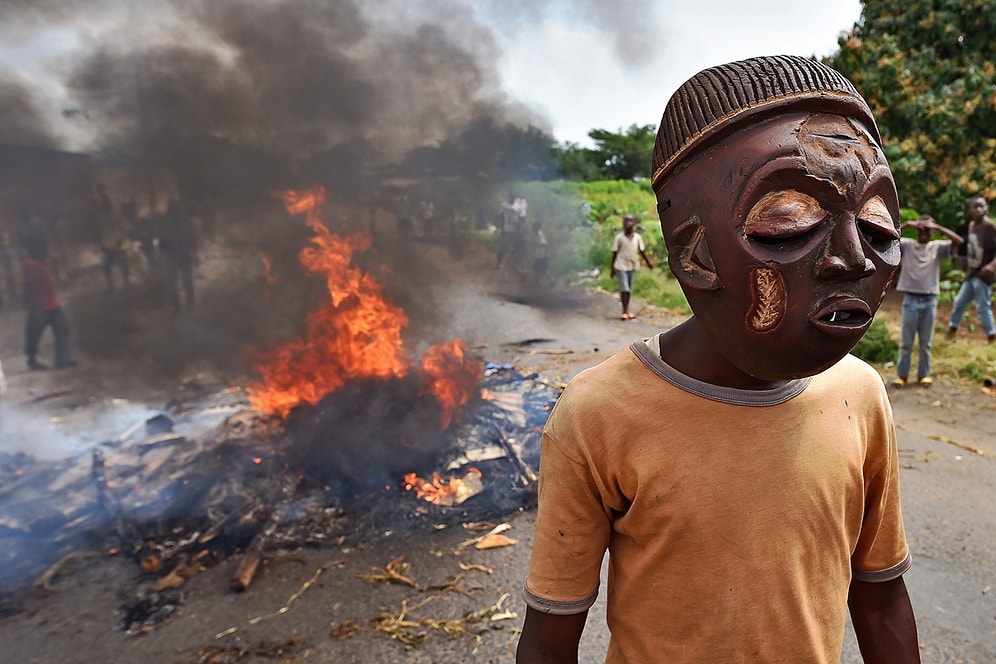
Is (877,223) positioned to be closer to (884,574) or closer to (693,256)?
(693,256)

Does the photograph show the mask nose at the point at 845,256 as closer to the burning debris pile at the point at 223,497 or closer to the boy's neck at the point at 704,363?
the boy's neck at the point at 704,363

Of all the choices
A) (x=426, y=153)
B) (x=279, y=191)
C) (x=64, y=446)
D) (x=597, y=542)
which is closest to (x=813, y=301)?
(x=597, y=542)

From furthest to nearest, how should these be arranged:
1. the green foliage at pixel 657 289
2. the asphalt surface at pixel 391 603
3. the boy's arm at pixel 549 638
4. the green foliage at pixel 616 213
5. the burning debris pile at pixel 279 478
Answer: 1. the green foliage at pixel 616 213
2. the green foliage at pixel 657 289
3. the burning debris pile at pixel 279 478
4. the asphalt surface at pixel 391 603
5. the boy's arm at pixel 549 638

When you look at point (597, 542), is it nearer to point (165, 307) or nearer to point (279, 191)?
point (279, 191)

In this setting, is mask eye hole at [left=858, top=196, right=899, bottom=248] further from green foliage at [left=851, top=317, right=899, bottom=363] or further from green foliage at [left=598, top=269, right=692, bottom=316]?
green foliage at [left=598, top=269, right=692, bottom=316]

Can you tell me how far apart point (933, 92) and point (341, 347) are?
38.6 ft

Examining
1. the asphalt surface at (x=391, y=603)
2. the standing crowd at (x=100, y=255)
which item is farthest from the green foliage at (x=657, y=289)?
the asphalt surface at (x=391, y=603)

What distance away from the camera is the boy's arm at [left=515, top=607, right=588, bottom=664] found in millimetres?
1239

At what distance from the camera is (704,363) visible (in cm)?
119

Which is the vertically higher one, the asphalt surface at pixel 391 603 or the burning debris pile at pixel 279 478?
the burning debris pile at pixel 279 478

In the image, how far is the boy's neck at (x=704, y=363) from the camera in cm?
118

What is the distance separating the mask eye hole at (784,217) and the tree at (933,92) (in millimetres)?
12129

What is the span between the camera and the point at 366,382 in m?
5.60

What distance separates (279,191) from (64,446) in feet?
12.3
